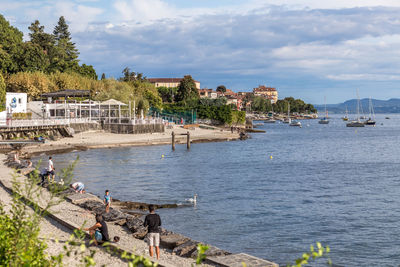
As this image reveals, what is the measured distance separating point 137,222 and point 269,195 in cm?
1520

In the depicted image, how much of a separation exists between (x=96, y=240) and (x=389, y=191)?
83.3 feet

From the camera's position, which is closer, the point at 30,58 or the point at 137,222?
the point at 137,222

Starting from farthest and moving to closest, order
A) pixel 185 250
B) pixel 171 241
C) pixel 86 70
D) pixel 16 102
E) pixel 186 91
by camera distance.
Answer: pixel 186 91 < pixel 86 70 < pixel 16 102 < pixel 171 241 < pixel 185 250

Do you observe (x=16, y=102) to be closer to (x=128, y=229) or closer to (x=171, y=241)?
(x=128, y=229)

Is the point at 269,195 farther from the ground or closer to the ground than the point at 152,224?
closer to the ground

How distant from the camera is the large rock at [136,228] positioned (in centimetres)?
1756

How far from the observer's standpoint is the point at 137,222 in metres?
18.8

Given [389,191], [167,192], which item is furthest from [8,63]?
[389,191]

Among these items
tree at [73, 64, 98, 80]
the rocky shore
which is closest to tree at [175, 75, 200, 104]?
tree at [73, 64, 98, 80]

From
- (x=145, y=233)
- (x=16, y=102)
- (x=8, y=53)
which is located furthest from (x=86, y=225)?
(x=8, y=53)

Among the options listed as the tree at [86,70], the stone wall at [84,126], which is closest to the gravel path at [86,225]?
the stone wall at [84,126]

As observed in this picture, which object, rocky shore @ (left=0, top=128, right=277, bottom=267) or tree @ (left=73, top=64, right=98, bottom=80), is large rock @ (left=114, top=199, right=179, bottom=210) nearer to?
rocky shore @ (left=0, top=128, right=277, bottom=267)

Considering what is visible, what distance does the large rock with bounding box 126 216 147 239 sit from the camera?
1756 cm

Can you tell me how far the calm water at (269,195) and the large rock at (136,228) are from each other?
2.78 meters
